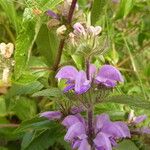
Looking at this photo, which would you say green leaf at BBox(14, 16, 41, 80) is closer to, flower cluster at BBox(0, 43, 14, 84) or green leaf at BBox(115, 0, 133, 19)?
flower cluster at BBox(0, 43, 14, 84)

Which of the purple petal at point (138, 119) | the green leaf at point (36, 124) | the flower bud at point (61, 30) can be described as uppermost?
the flower bud at point (61, 30)

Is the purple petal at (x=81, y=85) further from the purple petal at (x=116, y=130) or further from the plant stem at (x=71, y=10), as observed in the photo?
the plant stem at (x=71, y=10)

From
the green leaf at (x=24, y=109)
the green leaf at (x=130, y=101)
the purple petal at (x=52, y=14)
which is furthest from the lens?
the green leaf at (x=24, y=109)

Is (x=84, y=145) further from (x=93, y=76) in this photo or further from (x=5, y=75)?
(x=5, y=75)

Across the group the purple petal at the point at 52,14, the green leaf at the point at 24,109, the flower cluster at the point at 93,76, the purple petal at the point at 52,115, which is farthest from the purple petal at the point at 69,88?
the green leaf at the point at 24,109

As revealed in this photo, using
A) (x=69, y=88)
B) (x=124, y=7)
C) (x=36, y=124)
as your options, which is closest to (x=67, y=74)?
(x=69, y=88)
